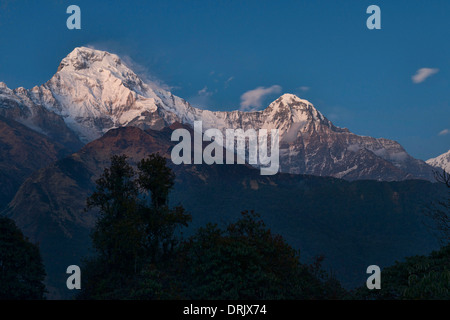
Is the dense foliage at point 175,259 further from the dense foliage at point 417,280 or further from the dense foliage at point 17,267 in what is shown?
the dense foliage at point 417,280

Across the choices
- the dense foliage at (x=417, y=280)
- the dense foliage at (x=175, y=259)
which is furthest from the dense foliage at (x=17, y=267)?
the dense foliage at (x=417, y=280)

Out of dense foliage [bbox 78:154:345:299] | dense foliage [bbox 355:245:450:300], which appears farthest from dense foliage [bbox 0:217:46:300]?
dense foliage [bbox 355:245:450:300]

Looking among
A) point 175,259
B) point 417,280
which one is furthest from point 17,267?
point 417,280

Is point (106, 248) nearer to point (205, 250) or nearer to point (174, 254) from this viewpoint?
point (174, 254)

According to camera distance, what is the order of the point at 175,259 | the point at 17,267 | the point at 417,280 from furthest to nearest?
the point at 17,267 < the point at 175,259 < the point at 417,280

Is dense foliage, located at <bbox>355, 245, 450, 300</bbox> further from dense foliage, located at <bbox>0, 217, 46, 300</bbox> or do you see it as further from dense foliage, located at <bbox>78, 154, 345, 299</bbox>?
dense foliage, located at <bbox>0, 217, 46, 300</bbox>

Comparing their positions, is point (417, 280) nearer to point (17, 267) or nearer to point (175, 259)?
point (175, 259)

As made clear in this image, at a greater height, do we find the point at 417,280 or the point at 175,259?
the point at 175,259

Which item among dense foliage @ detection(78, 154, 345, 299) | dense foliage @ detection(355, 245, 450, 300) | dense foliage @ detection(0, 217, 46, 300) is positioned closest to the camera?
dense foliage @ detection(355, 245, 450, 300)

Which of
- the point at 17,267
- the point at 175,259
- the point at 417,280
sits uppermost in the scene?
the point at 175,259
